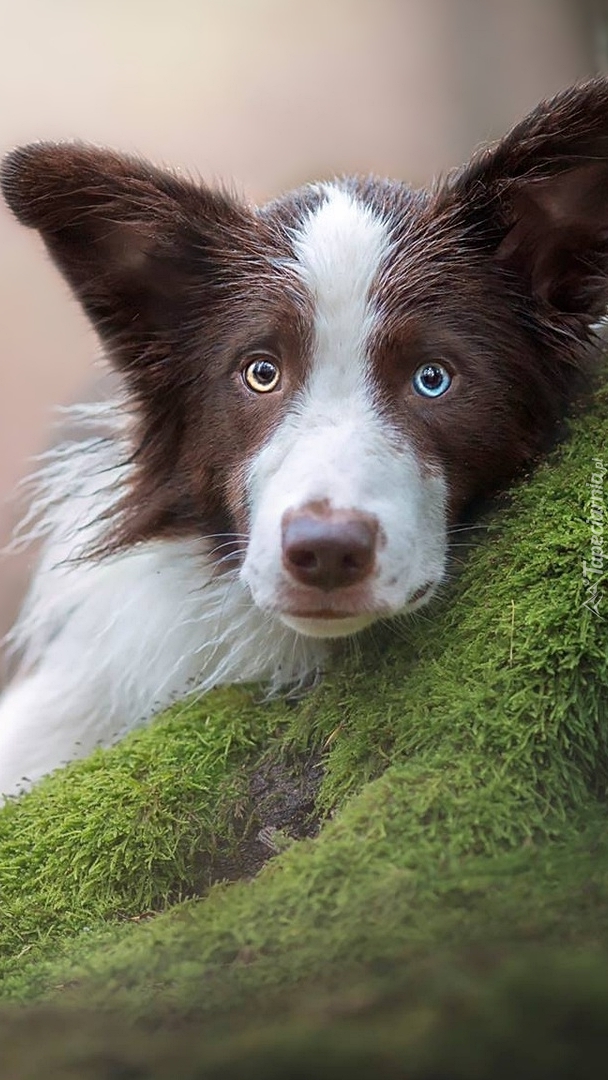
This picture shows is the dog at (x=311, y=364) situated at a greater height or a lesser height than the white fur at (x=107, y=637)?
greater

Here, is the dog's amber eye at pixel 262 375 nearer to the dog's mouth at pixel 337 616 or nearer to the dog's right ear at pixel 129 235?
the dog's right ear at pixel 129 235

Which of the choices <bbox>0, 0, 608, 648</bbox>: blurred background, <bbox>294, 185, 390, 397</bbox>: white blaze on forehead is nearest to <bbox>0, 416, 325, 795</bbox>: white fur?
<bbox>294, 185, 390, 397</bbox>: white blaze on forehead

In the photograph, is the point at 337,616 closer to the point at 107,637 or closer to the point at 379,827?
the point at 379,827

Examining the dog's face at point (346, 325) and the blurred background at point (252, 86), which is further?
the blurred background at point (252, 86)

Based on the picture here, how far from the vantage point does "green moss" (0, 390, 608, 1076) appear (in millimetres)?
818

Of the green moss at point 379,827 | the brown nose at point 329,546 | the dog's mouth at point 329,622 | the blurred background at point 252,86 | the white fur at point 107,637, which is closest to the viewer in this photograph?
the green moss at point 379,827

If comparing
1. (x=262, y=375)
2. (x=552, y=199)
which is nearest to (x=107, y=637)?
(x=262, y=375)

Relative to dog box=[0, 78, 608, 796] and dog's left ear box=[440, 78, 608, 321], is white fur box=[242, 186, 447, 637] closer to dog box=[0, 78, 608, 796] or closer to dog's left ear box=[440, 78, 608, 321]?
dog box=[0, 78, 608, 796]

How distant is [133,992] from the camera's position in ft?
2.96

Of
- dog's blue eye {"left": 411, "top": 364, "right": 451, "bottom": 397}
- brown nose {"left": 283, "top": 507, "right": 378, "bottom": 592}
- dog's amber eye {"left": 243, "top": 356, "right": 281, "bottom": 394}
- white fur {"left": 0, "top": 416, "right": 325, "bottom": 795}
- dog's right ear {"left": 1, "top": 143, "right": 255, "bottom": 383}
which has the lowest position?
white fur {"left": 0, "top": 416, "right": 325, "bottom": 795}

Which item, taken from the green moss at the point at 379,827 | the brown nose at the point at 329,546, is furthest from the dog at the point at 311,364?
the green moss at the point at 379,827

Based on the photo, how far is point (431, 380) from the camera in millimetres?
1978

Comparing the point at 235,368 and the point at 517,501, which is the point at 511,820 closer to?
the point at 517,501

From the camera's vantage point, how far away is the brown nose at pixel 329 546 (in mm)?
1615
